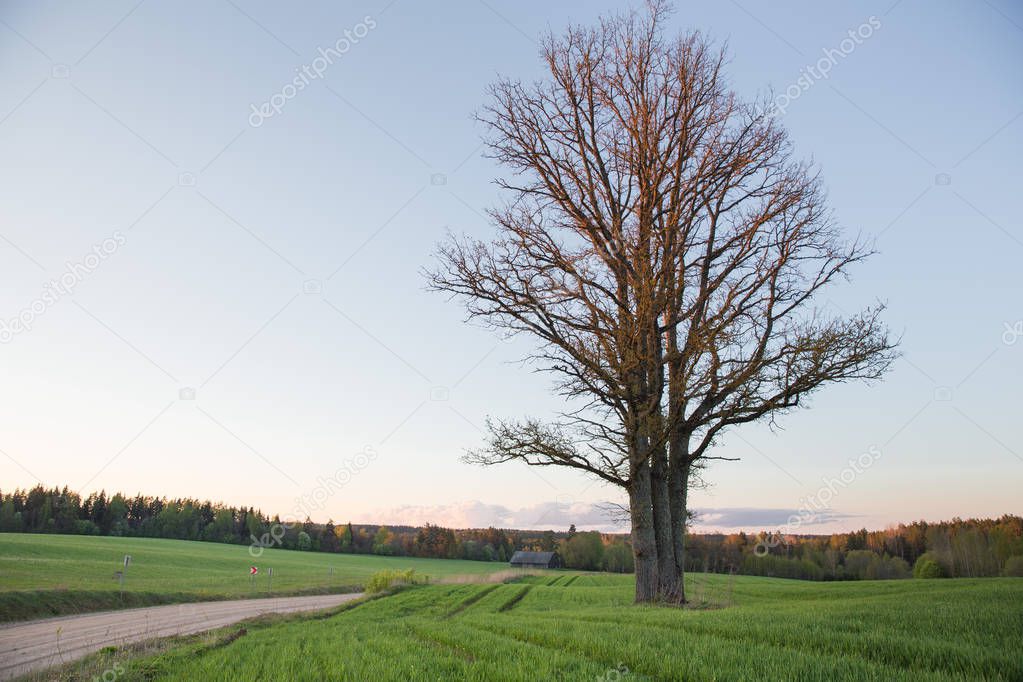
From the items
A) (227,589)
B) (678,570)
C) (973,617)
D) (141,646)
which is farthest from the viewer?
(227,589)

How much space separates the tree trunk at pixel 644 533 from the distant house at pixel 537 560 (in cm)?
7417

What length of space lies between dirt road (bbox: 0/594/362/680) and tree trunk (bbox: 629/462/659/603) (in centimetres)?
1108

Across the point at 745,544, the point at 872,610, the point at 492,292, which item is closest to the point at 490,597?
the point at 492,292

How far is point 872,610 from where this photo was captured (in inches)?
368

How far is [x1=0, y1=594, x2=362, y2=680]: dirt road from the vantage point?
524 inches

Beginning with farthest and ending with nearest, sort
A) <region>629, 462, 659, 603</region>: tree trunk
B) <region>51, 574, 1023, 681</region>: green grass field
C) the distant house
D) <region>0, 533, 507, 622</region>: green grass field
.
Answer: the distant house, <region>0, 533, 507, 622</region>: green grass field, <region>629, 462, 659, 603</region>: tree trunk, <region>51, 574, 1023, 681</region>: green grass field

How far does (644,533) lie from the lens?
14.0 meters

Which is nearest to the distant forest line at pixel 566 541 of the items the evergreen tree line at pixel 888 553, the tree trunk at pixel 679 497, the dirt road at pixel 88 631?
the evergreen tree line at pixel 888 553

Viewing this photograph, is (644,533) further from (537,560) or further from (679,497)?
(537,560)

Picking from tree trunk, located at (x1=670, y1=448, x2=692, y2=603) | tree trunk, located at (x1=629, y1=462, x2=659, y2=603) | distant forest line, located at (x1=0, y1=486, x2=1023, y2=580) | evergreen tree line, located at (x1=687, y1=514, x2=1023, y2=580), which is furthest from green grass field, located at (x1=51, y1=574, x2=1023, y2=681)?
evergreen tree line, located at (x1=687, y1=514, x2=1023, y2=580)

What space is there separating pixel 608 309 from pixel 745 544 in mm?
74385

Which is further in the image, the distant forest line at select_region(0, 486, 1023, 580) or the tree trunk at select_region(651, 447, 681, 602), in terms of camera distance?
the distant forest line at select_region(0, 486, 1023, 580)

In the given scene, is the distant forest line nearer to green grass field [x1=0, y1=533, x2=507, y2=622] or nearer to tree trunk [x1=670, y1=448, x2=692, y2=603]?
green grass field [x1=0, y1=533, x2=507, y2=622]

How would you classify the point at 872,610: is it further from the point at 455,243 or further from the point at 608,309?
the point at 455,243
